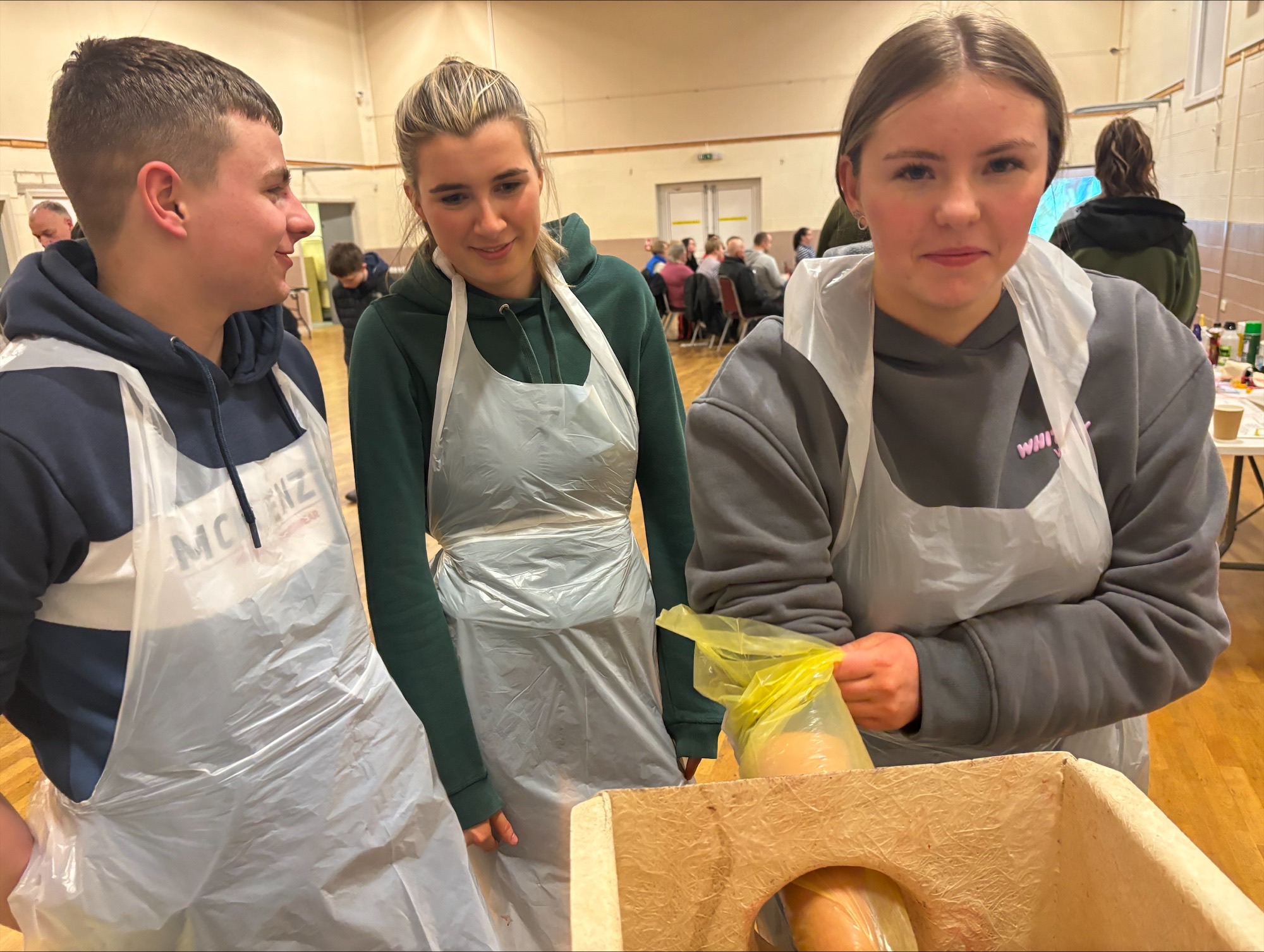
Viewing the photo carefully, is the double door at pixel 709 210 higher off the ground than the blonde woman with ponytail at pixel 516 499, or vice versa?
the double door at pixel 709 210

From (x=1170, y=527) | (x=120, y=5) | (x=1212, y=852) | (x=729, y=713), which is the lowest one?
(x=1212, y=852)

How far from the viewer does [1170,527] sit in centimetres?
81

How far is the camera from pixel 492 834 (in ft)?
4.41

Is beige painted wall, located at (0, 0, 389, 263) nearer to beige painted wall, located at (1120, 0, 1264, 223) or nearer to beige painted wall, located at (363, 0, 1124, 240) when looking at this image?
beige painted wall, located at (363, 0, 1124, 240)

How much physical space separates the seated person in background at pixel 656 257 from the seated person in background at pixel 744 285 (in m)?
1.83

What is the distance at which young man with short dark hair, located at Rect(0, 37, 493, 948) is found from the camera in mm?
864

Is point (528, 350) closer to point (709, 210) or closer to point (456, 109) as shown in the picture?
point (456, 109)

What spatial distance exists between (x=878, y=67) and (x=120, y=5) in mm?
11525

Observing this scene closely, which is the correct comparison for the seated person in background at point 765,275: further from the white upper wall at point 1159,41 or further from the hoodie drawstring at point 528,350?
the hoodie drawstring at point 528,350

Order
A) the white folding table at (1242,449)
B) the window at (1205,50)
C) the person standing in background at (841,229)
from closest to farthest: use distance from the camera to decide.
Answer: the person standing in background at (841,229) → the white folding table at (1242,449) → the window at (1205,50)

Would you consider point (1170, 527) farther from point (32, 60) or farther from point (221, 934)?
point (32, 60)

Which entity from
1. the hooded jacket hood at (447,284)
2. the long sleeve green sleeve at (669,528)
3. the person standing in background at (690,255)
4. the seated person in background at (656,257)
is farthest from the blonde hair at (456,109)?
the person standing in background at (690,255)

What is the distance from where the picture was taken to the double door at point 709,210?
12.7 metres

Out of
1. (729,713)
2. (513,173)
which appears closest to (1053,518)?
(729,713)
